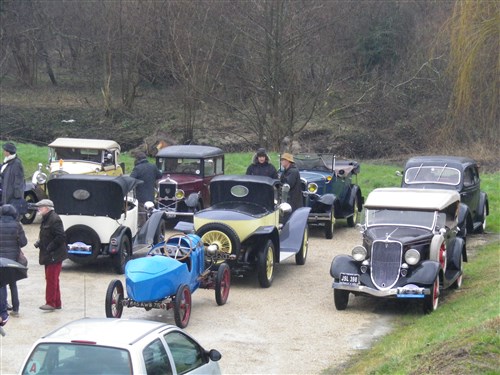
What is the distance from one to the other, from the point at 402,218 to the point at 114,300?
488 centimetres

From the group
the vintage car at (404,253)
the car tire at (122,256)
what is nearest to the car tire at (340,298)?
the vintage car at (404,253)

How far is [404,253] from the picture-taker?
1315 cm

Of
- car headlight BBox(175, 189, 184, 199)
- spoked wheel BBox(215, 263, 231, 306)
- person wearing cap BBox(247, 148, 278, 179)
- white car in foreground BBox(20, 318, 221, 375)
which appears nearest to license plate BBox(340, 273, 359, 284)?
spoked wheel BBox(215, 263, 231, 306)

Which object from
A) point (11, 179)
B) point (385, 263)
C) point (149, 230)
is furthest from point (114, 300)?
point (11, 179)

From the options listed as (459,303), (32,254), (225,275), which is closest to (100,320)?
(225,275)

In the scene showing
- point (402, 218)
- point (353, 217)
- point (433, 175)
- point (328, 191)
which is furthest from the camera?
point (353, 217)

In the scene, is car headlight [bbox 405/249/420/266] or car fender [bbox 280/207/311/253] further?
car fender [bbox 280/207/311/253]

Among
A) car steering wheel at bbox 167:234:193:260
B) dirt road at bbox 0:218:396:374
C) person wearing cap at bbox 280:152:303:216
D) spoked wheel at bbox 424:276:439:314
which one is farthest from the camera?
person wearing cap at bbox 280:152:303:216

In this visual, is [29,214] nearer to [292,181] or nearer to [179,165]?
[179,165]

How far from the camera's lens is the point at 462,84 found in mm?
23922

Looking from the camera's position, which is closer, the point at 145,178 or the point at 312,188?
the point at 145,178

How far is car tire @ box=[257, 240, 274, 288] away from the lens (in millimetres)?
14539

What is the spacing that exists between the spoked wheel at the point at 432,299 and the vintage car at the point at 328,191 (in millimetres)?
6688

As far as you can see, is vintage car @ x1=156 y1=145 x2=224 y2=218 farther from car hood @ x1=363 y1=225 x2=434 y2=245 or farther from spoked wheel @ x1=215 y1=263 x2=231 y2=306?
car hood @ x1=363 y1=225 x2=434 y2=245
